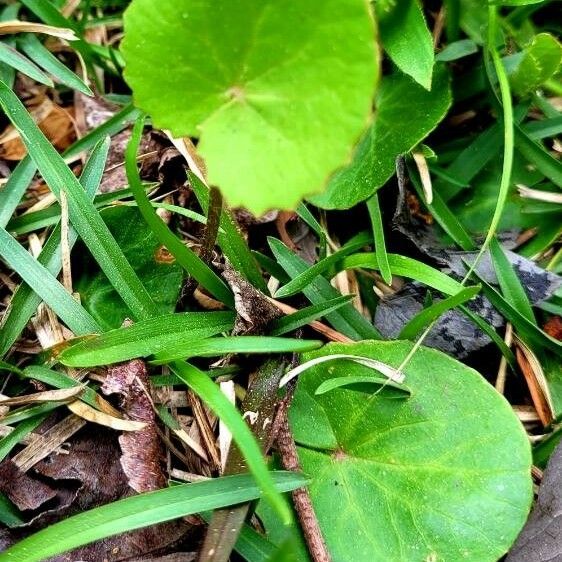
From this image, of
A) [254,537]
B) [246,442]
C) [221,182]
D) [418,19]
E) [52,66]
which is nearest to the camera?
[221,182]

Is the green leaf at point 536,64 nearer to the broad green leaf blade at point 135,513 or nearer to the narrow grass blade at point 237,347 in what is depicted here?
the narrow grass blade at point 237,347

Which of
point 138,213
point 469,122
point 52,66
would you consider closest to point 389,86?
point 469,122

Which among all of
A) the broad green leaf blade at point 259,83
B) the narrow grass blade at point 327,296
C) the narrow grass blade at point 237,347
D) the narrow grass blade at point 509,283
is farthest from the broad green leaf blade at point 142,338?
the narrow grass blade at point 509,283

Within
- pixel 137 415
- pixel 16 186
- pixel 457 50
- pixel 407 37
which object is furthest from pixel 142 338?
pixel 457 50

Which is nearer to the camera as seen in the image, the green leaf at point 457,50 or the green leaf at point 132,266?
the green leaf at point 132,266

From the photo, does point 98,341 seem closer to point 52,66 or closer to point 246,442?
point 246,442

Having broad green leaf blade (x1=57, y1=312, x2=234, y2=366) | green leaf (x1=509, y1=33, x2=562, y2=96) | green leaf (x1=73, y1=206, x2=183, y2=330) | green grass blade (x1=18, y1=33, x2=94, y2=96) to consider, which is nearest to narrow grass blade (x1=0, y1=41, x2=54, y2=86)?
green grass blade (x1=18, y1=33, x2=94, y2=96)

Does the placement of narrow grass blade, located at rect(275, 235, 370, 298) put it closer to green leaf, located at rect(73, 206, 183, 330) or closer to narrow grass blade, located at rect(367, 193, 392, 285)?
narrow grass blade, located at rect(367, 193, 392, 285)
